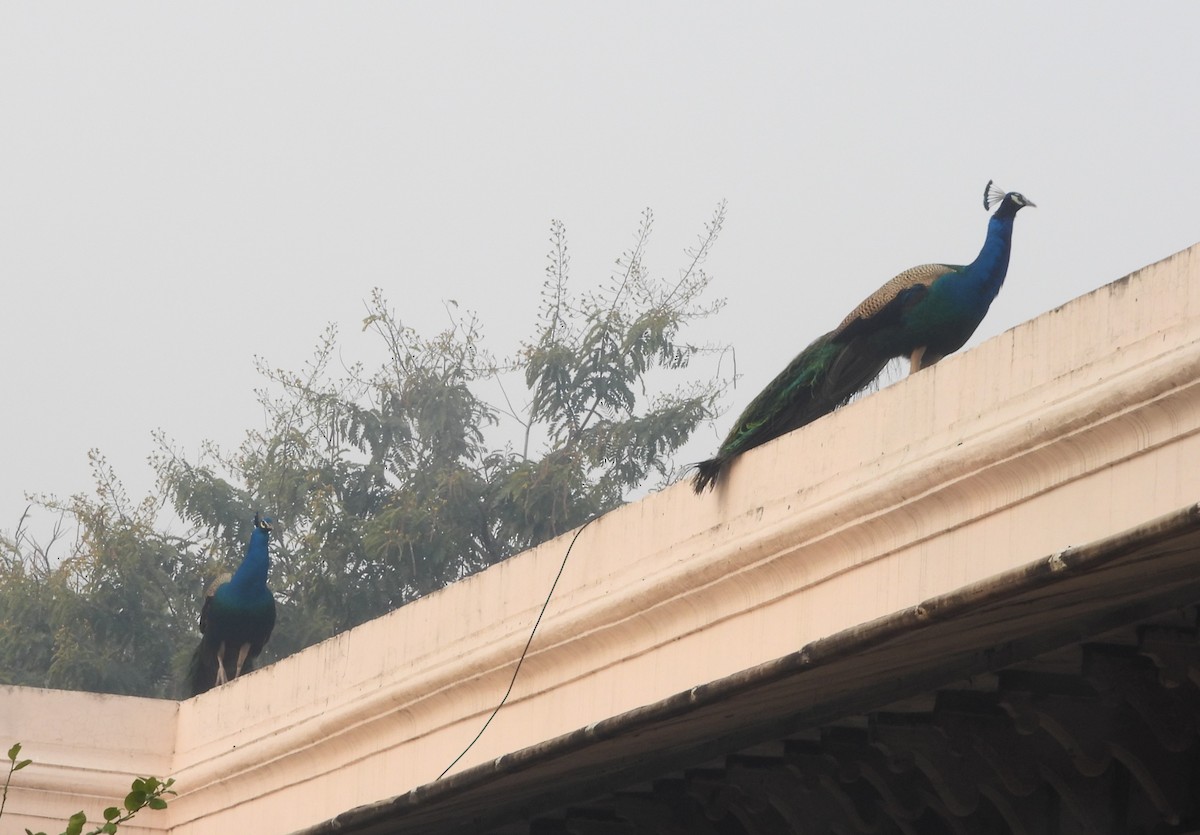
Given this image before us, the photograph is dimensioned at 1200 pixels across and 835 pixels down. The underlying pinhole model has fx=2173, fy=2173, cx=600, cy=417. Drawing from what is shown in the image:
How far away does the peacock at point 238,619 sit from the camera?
1167cm

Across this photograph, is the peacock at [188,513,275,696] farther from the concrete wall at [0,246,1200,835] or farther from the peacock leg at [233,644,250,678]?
the concrete wall at [0,246,1200,835]

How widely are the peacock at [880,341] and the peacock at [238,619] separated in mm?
5304

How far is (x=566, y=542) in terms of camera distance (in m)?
7.37

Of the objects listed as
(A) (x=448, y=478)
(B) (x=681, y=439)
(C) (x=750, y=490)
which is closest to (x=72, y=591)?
(A) (x=448, y=478)

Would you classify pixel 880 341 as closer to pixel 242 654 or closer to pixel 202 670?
pixel 242 654

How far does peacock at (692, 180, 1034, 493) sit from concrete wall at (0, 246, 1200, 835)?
34 centimetres

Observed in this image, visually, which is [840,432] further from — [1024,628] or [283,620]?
[283,620]

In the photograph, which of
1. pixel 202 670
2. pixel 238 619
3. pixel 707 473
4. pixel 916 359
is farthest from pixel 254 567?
pixel 916 359

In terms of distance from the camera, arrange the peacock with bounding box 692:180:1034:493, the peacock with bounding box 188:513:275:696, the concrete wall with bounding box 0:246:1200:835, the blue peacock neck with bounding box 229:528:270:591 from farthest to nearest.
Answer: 1. the blue peacock neck with bounding box 229:528:270:591
2. the peacock with bounding box 188:513:275:696
3. the peacock with bounding box 692:180:1034:493
4. the concrete wall with bounding box 0:246:1200:835

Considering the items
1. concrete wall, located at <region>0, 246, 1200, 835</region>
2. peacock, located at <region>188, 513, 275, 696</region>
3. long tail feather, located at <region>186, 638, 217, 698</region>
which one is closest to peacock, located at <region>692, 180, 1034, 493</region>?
concrete wall, located at <region>0, 246, 1200, 835</region>

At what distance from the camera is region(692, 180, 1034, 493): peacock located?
22.1 ft

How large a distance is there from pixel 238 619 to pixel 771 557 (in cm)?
586

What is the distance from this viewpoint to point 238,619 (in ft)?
38.3

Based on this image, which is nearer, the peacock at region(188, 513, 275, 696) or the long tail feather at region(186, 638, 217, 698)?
the peacock at region(188, 513, 275, 696)
